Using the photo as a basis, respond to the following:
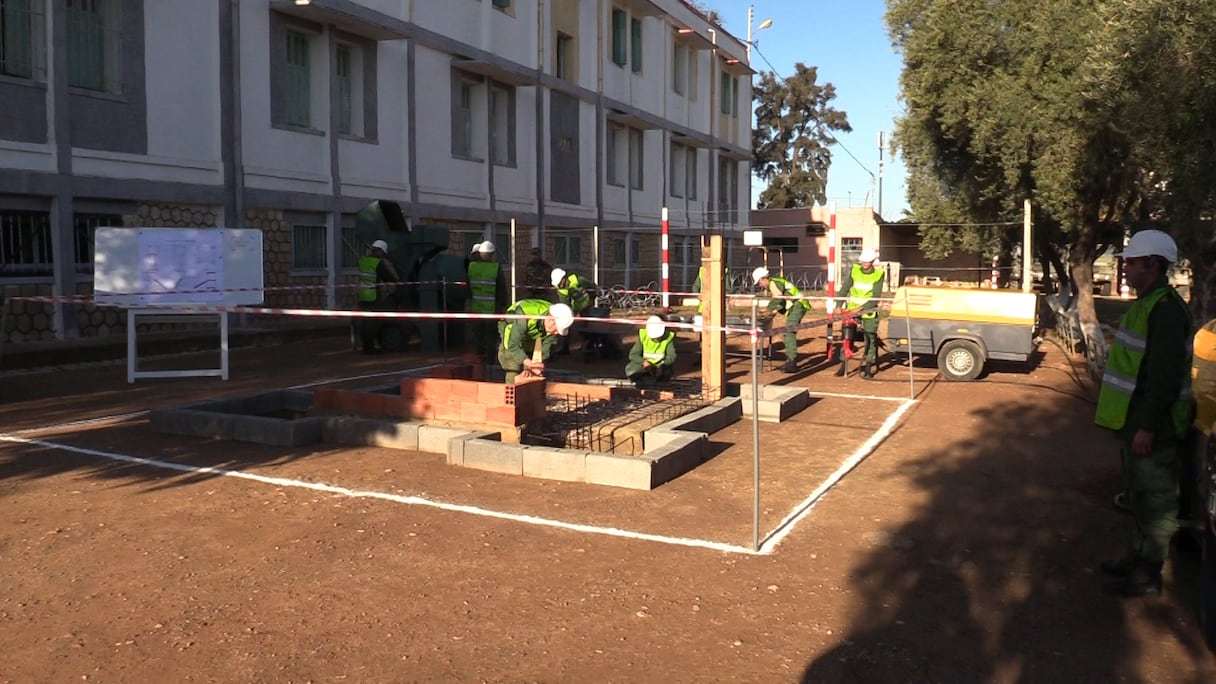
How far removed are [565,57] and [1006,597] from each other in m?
25.6

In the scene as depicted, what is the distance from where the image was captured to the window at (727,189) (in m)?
40.6

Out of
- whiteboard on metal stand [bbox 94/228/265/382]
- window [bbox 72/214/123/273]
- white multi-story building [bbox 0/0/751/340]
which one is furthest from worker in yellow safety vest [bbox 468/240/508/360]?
window [bbox 72/214/123/273]

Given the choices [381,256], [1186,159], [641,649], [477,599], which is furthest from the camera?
[381,256]

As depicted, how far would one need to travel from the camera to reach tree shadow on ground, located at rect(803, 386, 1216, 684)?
420 centimetres

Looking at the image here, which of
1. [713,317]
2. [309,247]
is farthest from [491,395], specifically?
[309,247]

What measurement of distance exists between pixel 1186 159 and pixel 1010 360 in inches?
132

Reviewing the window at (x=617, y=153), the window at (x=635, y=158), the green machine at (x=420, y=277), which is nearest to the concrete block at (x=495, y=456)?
the green machine at (x=420, y=277)

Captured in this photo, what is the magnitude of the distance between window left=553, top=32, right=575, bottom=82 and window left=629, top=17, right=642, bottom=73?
13.2ft

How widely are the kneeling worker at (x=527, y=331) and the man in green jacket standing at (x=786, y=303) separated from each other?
17.2 feet

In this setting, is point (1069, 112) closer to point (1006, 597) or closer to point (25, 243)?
point (1006, 597)

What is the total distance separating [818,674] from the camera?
4.08m

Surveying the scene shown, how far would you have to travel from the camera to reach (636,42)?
32531 mm

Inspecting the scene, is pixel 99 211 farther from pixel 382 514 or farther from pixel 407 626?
pixel 407 626

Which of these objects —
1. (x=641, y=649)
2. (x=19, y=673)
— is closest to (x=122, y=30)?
(x=19, y=673)
